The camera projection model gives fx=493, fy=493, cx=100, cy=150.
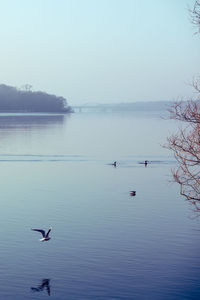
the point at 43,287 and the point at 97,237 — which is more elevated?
the point at 97,237

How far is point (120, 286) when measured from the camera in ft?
69.1

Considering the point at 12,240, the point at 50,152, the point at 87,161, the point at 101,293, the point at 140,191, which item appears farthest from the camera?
the point at 50,152

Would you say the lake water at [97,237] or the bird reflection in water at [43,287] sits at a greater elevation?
the lake water at [97,237]

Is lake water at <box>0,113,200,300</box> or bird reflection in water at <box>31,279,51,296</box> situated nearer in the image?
bird reflection in water at <box>31,279,51,296</box>

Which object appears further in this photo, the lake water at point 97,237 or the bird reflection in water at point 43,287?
the lake water at point 97,237

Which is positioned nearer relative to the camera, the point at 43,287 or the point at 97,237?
the point at 43,287

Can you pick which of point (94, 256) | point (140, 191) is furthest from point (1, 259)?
point (140, 191)

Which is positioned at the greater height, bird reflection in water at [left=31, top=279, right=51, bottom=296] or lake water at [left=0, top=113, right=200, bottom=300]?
lake water at [left=0, top=113, right=200, bottom=300]

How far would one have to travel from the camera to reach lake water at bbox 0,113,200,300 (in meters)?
21.0

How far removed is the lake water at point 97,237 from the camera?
21031 mm

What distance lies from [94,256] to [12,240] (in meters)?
4.96

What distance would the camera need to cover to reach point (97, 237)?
27.4 m

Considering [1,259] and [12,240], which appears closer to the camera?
[1,259]

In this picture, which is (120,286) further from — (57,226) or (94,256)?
(57,226)
